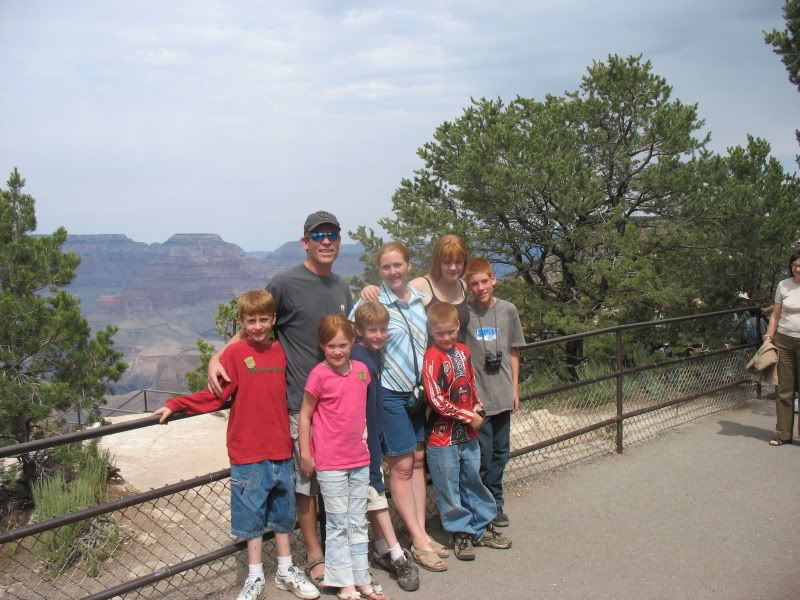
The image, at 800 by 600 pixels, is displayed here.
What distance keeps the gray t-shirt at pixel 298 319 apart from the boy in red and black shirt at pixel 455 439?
56cm

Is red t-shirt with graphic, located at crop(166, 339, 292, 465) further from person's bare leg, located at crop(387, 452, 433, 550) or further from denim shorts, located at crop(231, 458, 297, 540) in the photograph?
person's bare leg, located at crop(387, 452, 433, 550)

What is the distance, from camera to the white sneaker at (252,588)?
3.11 meters

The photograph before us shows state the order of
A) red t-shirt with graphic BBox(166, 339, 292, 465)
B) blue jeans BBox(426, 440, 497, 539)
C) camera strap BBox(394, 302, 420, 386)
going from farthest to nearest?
1. blue jeans BBox(426, 440, 497, 539)
2. camera strap BBox(394, 302, 420, 386)
3. red t-shirt with graphic BBox(166, 339, 292, 465)

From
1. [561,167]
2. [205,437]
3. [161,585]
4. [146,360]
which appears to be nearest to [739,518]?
[161,585]

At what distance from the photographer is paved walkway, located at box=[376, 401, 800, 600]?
3307 mm

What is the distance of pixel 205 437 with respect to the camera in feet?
39.5

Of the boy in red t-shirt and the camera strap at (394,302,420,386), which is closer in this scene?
the boy in red t-shirt

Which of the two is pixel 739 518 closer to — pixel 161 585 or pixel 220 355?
pixel 220 355

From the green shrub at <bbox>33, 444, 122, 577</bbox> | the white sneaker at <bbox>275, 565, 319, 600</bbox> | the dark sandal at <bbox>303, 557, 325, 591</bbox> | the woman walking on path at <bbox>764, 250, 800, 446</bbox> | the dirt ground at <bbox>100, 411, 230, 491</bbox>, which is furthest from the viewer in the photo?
the dirt ground at <bbox>100, 411, 230, 491</bbox>

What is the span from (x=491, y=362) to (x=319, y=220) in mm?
1242

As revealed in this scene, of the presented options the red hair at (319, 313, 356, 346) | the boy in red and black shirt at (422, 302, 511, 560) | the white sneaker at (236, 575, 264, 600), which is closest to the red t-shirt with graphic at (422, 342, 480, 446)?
the boy in red and black shirt at (422, 302, 511, 560)

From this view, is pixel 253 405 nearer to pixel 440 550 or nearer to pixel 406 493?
pixel 406 493

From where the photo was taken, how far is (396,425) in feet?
11.0

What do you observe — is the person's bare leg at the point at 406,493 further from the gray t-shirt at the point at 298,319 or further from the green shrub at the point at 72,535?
the green shrub at the point at 72,535
